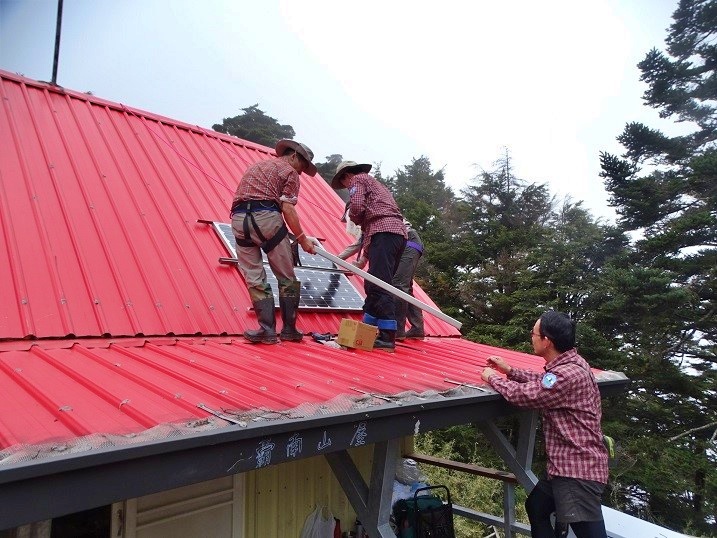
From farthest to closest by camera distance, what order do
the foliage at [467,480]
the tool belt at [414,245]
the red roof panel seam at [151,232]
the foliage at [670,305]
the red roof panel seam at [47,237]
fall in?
the foliage at [670,305], the foliage at [467,480], the tool belt at [414,245], the red roof panel seam at [151,232], the red roof panel seam at [47,237]

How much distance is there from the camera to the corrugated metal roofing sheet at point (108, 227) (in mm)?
3779

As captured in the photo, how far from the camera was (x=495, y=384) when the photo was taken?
3.63m

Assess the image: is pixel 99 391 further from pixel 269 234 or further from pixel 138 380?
pixel 269 234

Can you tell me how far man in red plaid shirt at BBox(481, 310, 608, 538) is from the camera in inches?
130

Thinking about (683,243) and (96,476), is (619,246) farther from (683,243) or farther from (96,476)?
(96,476)

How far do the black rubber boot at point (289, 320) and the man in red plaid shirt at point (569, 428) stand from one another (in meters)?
1.92

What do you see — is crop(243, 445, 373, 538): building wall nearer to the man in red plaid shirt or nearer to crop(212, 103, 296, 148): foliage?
the man in red plaid shirt

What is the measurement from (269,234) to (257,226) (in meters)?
0.13

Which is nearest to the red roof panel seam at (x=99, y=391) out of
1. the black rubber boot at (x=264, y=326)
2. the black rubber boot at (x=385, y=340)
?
the black rubber boot at (x=264, y=326)

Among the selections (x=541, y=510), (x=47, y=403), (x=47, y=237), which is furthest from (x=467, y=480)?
(x=47, y=403)

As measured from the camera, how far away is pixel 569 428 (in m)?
3.37

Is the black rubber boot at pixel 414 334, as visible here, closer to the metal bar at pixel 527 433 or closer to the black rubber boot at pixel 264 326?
the metal bar at pixel 527 433

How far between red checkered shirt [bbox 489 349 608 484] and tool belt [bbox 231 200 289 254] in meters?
2.40

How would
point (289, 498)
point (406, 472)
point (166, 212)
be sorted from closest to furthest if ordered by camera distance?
point (289, 498) → point (166, 212) → point (406, 472)
